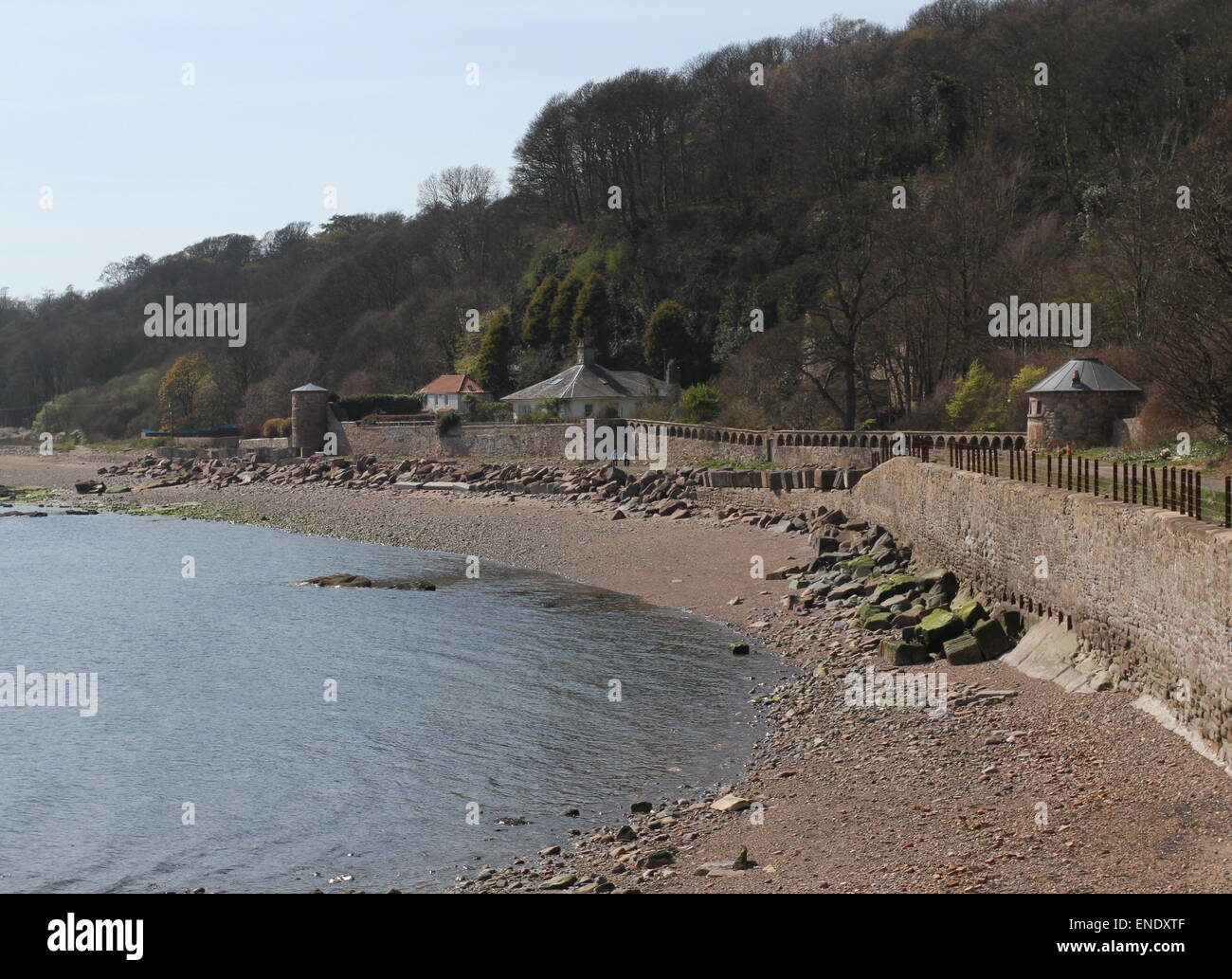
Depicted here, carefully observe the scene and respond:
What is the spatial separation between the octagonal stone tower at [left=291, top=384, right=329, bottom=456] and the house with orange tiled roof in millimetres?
7896

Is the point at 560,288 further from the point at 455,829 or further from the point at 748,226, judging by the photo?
the point at 455,829

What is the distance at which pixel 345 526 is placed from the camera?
5075 centimetres

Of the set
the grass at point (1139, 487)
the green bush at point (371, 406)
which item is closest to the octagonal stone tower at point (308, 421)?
the green bush at point (371, 406)

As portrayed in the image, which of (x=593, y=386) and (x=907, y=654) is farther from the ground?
(x=593, y=386)

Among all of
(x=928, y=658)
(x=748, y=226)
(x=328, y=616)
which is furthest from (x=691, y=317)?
(x=928, y=658)

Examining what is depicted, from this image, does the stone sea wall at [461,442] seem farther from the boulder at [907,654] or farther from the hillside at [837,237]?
the boulder at [907,654]

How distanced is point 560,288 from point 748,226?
1357 cm

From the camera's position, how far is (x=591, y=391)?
6800 cm

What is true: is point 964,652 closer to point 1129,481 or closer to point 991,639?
point 991,639

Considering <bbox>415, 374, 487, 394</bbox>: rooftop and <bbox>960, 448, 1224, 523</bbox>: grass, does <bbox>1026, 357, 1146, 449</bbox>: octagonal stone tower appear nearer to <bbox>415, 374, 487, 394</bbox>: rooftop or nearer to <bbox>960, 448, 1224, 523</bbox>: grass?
<bbox>960, 448, 1224, 523</bbox>: grass

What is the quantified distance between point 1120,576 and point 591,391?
53.5 metres

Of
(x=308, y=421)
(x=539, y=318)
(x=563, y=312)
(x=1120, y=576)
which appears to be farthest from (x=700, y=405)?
(x=1120, y=576)

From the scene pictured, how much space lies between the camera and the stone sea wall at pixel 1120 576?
12.7m

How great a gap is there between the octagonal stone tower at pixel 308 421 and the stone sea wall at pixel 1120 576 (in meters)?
57.1
